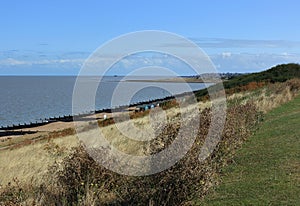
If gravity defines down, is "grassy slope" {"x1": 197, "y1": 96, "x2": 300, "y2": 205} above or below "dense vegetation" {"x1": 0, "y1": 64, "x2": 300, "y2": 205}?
below

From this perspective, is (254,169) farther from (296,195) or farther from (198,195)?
(198,195)

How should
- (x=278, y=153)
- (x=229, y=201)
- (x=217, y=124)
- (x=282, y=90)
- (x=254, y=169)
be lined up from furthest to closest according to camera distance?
(x=282, y=90), (x=278, y=153), (x=254, y=169), (x=217, y=124), (x=229, y=201)

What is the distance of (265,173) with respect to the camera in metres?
8.25

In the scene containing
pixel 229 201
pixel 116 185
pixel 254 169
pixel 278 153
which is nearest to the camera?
pixel 116 185

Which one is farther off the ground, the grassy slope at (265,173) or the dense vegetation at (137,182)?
the dense vegetation at (137,182)

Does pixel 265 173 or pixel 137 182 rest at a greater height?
pixel 137 182

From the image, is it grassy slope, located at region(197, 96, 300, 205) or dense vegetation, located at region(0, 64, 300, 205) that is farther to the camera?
grassy slope, located at region(197, 96, 300, 205)

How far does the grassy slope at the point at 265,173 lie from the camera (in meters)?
6.78

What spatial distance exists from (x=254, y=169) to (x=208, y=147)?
274 centimetres

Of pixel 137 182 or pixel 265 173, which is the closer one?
pixel 137 182

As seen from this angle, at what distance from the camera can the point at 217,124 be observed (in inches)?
286

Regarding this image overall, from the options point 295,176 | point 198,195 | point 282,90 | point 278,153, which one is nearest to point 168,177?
point 198,195

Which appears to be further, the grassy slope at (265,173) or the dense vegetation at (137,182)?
the grassy slope at (265,173)

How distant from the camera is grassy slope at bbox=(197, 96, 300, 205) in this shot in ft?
22.2
